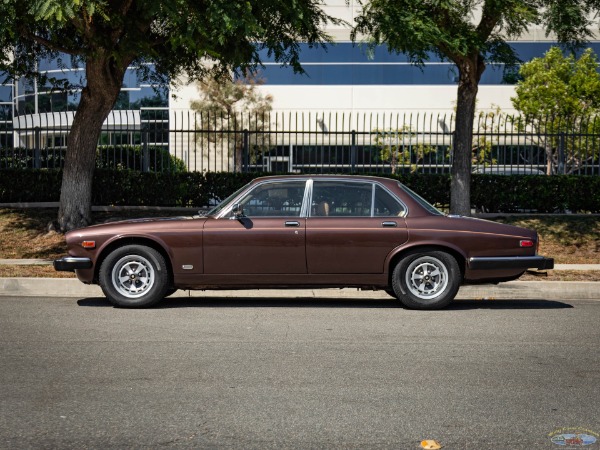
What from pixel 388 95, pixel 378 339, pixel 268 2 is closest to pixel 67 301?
pixel 378 339

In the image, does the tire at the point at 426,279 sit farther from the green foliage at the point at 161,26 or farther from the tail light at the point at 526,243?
the green foliage at the point at 161,26

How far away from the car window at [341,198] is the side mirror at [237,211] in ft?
2.65

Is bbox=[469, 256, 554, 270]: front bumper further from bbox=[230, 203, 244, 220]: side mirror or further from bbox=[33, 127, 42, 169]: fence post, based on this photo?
bbox=[33, 127, 42, 169]: fence post

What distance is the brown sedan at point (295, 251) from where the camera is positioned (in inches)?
419

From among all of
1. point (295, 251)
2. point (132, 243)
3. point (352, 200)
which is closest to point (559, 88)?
point (352, 200)

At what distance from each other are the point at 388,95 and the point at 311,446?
49.1 metres

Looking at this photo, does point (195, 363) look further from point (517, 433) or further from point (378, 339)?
point (517, 433)

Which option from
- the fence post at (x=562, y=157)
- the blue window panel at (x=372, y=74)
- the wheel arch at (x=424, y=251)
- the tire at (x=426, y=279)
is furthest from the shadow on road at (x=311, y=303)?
the blue window panel at (x=372, y=74)

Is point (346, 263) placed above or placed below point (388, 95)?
below

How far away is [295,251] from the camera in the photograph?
1063cm

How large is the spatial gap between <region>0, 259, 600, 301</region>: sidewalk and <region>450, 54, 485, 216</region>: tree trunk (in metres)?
5.93

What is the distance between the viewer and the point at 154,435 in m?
5.35

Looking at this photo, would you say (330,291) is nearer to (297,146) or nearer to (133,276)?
(133,276)

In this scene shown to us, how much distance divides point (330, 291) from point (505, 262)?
242 centimetres
